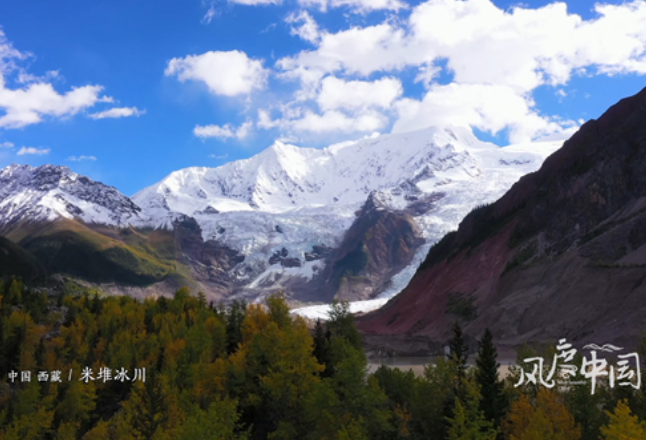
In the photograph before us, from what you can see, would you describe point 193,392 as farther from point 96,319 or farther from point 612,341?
point 96,319

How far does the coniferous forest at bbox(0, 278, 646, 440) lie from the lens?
4112cm

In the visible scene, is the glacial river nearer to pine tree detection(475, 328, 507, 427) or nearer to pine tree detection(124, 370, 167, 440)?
pine tree detection(124, 370, 167, 440)

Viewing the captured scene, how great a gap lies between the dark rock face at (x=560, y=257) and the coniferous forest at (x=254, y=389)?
19076mm

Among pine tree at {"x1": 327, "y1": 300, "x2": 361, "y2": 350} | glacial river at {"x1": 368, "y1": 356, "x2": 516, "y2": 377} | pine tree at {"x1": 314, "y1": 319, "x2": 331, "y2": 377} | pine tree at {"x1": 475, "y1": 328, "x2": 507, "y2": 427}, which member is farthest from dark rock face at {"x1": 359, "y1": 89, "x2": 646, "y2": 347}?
pine tree at {"x1": 314, "y1": 319, "x2": 331, "y2": 377}

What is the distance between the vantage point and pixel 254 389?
198 ft

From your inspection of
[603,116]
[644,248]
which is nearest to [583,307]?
[644,248]

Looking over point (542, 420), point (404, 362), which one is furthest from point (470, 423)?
point (404, 362)

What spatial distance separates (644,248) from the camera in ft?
253

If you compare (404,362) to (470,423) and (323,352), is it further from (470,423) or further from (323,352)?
(470,423)

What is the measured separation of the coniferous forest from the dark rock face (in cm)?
1908

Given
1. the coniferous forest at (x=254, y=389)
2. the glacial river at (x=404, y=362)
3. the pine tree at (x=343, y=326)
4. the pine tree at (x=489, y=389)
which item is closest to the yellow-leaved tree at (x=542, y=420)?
the coniferous forest at (x=254, y=389)

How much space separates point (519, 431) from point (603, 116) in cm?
10803

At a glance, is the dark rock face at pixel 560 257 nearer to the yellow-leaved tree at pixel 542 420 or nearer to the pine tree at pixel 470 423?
the yellow-leaved tree at pixel 542 420

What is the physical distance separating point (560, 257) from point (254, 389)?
57.6m
